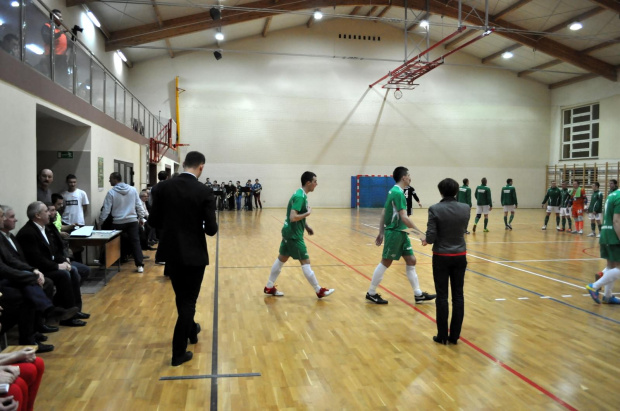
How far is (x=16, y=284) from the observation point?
3.95m

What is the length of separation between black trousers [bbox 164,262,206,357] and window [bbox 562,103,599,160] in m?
27.7

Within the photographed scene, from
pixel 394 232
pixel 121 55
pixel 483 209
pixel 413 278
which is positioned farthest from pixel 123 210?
pixel 121 55

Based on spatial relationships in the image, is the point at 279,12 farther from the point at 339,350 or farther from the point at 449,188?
the point at 339,350

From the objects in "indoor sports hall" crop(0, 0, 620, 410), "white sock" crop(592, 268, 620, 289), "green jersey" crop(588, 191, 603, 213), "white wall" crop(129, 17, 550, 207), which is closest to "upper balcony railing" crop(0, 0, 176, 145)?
"indoor sports hall" crop(0, 0, 620, 410)

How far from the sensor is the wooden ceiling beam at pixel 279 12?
18641 mm

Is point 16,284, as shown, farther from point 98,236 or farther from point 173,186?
point 98,236

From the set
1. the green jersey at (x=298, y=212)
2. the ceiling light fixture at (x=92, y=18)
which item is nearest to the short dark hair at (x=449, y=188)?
the green jersey at (x=298, y=212)

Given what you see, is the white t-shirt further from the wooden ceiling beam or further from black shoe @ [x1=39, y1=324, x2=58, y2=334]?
the wooden ceiling beam

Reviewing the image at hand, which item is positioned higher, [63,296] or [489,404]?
[63,296]

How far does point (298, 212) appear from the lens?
18.3ft

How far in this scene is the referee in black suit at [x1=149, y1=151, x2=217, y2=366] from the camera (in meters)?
3.56

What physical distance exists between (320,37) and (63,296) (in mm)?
23396

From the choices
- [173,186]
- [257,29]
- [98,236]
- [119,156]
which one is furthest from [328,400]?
[257,29]

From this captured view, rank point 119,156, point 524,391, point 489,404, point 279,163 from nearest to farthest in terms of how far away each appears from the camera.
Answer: point 489,404, point 524,391, point 119,156, point 279,163
